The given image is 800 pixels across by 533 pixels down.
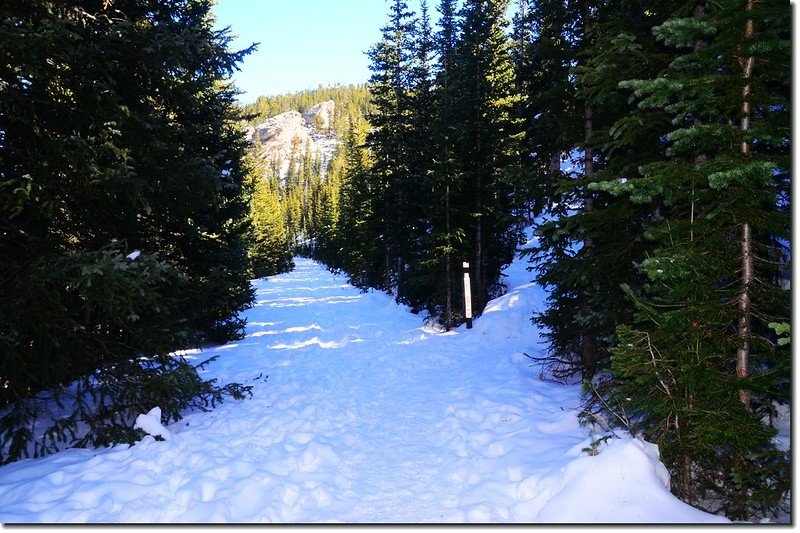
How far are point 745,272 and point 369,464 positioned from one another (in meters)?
4.84

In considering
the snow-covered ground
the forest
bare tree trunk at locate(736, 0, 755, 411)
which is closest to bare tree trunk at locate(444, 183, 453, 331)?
the forest

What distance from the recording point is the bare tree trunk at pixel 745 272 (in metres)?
4.15

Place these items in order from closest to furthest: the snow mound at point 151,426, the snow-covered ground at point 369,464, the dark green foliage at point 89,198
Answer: the snow-covered ground at point 369,464 < the dark green foliage at point 89,198 < the snow mound at point 151,426

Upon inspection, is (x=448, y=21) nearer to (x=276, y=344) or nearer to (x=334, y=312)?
(x=334, y=312)

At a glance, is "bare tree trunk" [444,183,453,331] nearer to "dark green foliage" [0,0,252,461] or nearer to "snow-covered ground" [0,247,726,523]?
"snow-covered ground" [0,247,726,523]

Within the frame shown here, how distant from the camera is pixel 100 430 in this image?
20.0 feet

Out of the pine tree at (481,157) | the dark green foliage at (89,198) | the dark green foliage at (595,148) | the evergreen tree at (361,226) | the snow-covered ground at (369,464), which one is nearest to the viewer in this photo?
the snow-covered ground at (369,464)

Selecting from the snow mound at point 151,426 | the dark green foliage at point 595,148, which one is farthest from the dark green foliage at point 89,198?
the dark green foliage at point 595,148

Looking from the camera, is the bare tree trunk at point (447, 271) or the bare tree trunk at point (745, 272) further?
the bare tree trunk at point (447, 271)

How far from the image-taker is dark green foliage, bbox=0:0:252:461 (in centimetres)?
555

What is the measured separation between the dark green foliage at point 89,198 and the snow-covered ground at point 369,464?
100 centimetres

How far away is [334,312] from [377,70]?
1484 centimetres

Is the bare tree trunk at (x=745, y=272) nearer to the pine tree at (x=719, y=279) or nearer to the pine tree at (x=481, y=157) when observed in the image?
the pine tree at (x=719, y=279)

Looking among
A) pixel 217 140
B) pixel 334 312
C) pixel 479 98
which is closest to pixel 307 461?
pixel 217 140
